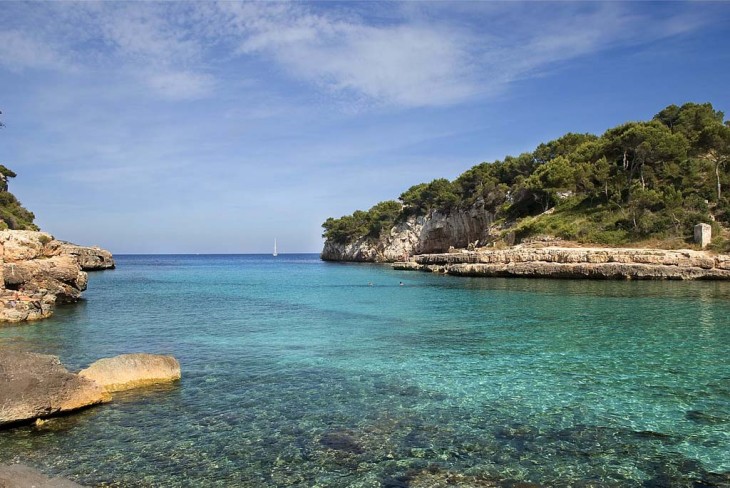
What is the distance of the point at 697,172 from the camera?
171 ft

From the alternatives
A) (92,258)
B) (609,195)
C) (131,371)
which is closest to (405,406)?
(131,371)

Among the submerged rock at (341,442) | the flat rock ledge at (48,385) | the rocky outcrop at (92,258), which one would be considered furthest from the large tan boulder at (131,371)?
the rocky outcrop at (92,258)

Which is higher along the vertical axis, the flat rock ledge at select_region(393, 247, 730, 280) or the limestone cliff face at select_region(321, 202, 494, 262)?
the limestone cliff face at select_region(321, 202, 494, 262)

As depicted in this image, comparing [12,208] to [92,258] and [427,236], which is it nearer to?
[92,258]

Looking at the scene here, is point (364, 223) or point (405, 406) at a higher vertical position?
point (364, 223)

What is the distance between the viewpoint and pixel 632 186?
174 feet

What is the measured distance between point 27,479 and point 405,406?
5991 mm

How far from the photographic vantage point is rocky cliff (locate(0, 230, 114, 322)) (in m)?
21.2

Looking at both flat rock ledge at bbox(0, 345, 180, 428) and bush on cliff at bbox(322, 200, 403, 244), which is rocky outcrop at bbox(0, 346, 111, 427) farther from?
bush on cliff at bbox(322, 200, 403, 244)

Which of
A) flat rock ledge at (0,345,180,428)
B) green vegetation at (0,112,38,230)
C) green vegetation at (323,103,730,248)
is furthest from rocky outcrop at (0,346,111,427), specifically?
green vegetation at (0,112,38,230)

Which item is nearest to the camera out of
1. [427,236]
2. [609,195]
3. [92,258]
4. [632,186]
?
[632,186]

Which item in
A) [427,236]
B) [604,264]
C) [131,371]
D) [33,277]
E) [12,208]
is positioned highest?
[12,208]

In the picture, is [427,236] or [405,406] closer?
[405,406]

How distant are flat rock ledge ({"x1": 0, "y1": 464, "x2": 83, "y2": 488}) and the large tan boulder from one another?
3619 mm
